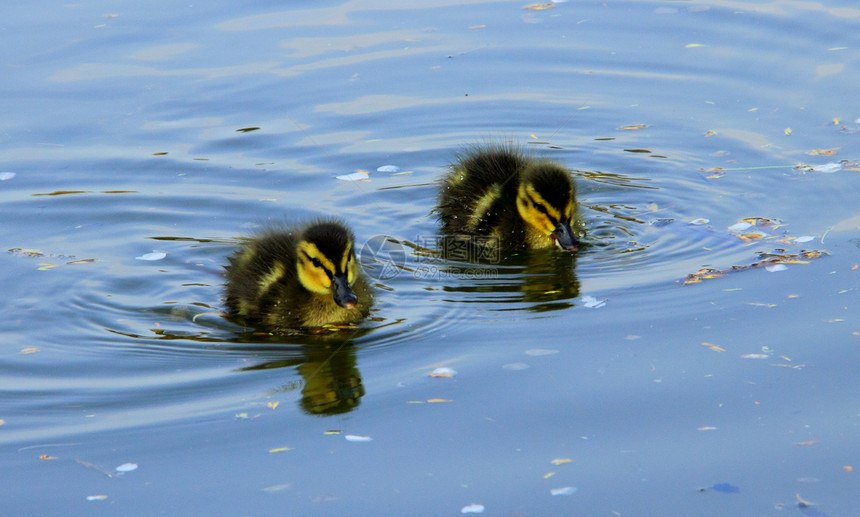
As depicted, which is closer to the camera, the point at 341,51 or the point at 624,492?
the point at 624,492

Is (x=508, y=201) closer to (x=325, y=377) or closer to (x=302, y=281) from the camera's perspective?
(x=302, y=281)

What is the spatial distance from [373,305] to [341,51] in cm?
458

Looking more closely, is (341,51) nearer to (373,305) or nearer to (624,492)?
(373,305)

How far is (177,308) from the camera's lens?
19.7 ft

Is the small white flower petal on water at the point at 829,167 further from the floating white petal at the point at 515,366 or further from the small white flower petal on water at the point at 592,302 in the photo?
the floating white petal at the point at 515,366

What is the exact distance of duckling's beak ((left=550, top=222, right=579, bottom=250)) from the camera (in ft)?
21.8

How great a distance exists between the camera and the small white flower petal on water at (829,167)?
723 cm

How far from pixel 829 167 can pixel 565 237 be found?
6.68 feet

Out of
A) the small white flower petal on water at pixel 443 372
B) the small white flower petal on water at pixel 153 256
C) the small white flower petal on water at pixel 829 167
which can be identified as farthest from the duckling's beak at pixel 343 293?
the small white flower petal on water at pixel 829 167

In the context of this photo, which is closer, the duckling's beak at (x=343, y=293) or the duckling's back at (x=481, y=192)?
the duckling's beak at (x=343, y=293)

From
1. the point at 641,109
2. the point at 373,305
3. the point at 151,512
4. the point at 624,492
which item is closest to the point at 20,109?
the point at 373,305

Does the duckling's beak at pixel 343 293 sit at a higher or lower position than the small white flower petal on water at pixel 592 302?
higher

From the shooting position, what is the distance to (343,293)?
217 inches

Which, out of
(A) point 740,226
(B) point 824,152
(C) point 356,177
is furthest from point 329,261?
(B) point 824,152
